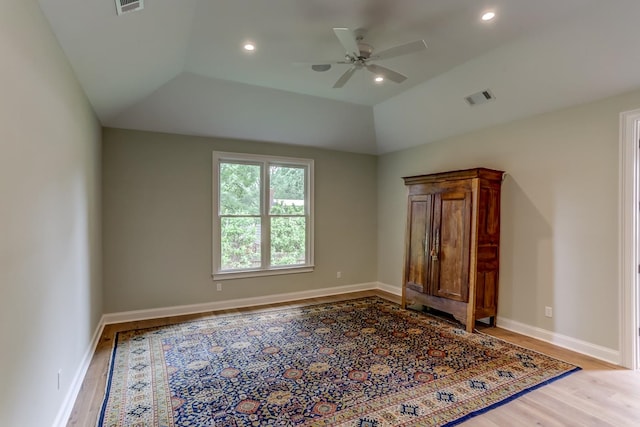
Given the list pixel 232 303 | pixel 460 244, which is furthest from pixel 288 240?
pixel 460 244

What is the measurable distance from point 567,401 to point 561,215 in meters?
2.01

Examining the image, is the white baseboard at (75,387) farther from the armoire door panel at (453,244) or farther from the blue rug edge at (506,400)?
the armoire door panel at (453,244)

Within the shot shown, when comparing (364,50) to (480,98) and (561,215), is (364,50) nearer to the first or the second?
(480,98)

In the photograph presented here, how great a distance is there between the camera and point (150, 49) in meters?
2.95

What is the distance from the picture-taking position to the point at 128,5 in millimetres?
2148

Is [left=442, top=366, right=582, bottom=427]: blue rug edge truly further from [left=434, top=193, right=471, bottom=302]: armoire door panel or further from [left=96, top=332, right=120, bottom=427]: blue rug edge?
[left=96, top=332, right=120, bottom=427]: blue rug edge

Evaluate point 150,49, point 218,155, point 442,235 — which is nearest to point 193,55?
point 150,49

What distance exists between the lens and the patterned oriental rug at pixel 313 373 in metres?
2.44

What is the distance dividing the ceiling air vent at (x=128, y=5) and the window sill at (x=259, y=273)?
3653mm

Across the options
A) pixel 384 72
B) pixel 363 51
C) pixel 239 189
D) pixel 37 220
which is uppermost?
pixel 363 51

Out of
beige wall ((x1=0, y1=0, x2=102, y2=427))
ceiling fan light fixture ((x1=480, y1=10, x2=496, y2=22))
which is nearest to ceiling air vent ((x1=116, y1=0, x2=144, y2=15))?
beige wall ((x1=0, y1=0, x2=102, y2=427))

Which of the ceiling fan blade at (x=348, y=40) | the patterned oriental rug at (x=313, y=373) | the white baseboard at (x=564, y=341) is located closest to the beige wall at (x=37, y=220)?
the patterned oriental rug at (x=313, y=373)

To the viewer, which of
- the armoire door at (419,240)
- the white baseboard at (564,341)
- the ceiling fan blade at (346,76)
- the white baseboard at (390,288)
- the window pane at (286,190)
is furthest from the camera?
the white baseboard at (390,288)

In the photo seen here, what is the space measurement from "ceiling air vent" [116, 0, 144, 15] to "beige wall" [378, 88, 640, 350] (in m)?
4.22
